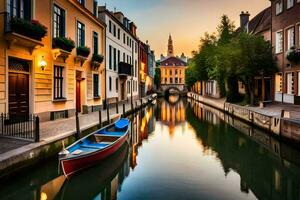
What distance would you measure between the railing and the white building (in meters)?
13.6

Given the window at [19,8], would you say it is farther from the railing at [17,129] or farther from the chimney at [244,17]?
the chimney at [244,17]

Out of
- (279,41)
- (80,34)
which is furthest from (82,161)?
(279,41)

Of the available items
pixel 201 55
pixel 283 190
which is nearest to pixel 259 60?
pixel 283 190

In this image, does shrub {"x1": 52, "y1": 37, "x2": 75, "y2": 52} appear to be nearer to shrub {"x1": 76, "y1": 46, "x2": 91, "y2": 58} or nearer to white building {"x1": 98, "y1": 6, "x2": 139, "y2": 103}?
shrub {"x1": 76, "y1": 46, "x2": 91, "y2": 58}

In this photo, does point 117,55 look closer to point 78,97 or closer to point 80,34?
point 80,34

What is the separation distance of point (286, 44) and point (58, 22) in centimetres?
1815

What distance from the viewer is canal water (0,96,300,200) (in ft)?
25.7

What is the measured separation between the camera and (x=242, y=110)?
22.5 m

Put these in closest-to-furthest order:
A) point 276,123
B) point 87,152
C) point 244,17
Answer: point 87,152 < point 276,123 < point 244,17

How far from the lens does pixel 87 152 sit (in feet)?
29.6

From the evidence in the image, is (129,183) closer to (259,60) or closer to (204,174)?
(204,174)

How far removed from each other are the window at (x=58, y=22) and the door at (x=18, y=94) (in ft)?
12.2

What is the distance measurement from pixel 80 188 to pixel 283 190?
6.17 metres

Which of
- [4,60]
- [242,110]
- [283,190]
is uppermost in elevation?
[4,60]
